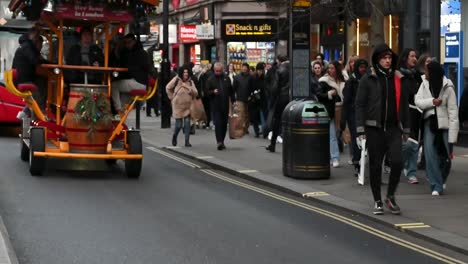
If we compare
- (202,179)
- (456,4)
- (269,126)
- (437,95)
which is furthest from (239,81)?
(437,95)

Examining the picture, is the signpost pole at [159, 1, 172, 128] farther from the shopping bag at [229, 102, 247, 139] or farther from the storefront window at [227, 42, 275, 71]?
the storefront window at [227, 42, 275, 71]

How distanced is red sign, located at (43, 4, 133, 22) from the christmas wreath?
4.14ft

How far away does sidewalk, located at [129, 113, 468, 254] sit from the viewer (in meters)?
8.71

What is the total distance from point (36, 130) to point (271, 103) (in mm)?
6840

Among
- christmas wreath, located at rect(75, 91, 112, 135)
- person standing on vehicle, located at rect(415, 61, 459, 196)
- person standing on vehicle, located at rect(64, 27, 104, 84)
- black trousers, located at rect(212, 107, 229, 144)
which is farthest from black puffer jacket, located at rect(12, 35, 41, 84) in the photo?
person standing on vehicle, located at rect(415, 61, 459, 196)

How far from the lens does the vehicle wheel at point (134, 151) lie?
40.4 ft

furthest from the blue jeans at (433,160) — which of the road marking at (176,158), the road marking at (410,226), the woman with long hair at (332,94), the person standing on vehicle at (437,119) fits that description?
the road marking at (176,158)


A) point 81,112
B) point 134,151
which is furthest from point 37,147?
point 134,151

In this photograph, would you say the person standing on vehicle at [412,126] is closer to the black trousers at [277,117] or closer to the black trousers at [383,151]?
the black trousers at [383,151]

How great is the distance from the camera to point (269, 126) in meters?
18.7

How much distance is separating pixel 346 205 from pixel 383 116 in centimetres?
138

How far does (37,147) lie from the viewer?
39.4 ft

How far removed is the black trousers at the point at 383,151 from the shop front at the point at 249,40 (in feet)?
81.8

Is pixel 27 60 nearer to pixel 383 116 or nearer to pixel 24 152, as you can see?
pixel 24 152
